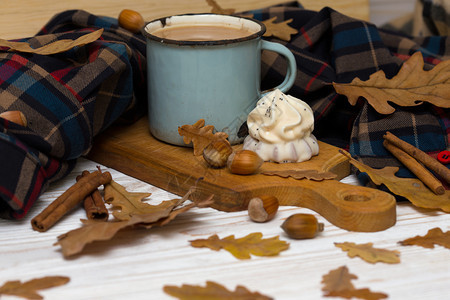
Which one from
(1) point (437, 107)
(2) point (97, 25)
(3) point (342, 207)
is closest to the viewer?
(3) point (342, 207)

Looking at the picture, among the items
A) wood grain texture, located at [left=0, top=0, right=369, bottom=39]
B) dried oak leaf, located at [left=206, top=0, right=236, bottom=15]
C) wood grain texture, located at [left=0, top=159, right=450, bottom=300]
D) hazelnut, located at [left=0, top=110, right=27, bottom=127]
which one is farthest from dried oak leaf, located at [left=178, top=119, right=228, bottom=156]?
wood grain texture, located at [left=0, top=0, right=369, bottom=39]

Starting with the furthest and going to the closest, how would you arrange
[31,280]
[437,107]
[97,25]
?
[97,25] < [437,107] < [31,280]

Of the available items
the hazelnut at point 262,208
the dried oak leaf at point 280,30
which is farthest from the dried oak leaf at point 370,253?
the dried oak leaf at point 280,30

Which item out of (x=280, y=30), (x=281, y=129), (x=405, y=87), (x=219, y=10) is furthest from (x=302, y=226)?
(x=219, y=10)

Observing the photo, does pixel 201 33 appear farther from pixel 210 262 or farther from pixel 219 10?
pixel 210 262

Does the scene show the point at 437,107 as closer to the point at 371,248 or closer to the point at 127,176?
the point at 371,248

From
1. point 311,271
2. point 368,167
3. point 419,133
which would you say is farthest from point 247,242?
point 419,133
